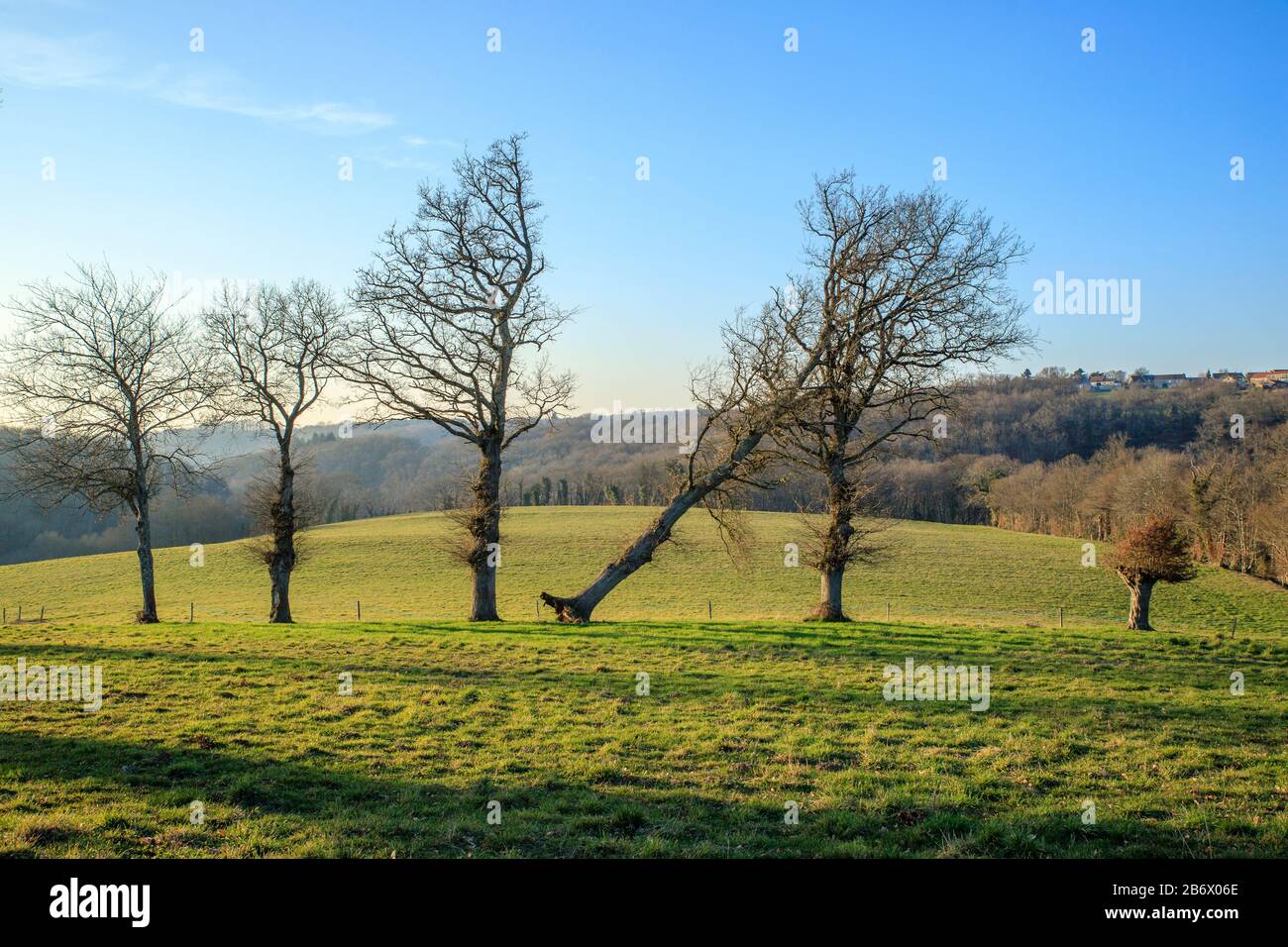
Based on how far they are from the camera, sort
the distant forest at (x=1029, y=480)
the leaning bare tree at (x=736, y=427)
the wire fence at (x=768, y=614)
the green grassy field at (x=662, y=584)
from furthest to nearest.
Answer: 1. the distant forest at (x=1029, y=480)
2. the green grassy field at (x=662, y=584)
3. the wire fence at (x=768, y=614)
4. the leaning bare tree at (x=736, y=427)

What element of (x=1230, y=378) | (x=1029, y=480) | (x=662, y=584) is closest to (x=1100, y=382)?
(x=1230, y=378)

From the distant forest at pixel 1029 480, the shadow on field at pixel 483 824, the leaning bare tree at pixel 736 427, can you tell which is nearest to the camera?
the shadow on field at pixel 483 824

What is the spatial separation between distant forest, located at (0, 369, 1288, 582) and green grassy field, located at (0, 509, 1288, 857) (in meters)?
11.9

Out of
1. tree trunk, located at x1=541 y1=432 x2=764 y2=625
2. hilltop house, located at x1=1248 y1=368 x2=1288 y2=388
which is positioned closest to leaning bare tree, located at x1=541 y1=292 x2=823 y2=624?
tree trunk, located at x1=541 y1=432 x2=764 y2=625

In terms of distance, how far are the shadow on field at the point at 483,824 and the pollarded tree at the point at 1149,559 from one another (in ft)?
64.6

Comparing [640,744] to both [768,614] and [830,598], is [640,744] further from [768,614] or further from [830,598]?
[768,614]

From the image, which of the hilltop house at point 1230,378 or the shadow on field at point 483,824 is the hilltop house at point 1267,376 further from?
the shadow on field at point 483,824

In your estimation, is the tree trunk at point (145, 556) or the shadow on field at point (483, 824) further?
the tree trunk at point (145, 556)

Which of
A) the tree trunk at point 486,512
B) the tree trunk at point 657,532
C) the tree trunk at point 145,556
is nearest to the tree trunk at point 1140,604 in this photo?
the tree trunk at point 657,532

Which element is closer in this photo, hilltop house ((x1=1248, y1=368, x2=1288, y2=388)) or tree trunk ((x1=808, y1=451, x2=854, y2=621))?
tree trunk ((x1=808, y1=451, x2=854, y2=621))

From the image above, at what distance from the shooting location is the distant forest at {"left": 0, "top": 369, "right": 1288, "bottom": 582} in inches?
2292

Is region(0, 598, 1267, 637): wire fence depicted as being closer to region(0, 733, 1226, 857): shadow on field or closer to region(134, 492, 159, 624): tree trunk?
region(134, 492, 159, 624): tree trunk

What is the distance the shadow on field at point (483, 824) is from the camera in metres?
6.12
